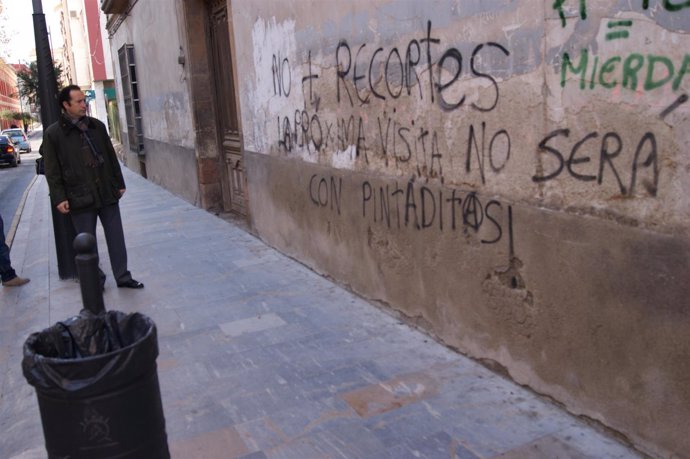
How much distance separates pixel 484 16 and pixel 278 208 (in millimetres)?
3945

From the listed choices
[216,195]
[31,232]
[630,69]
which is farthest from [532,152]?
[31,232]

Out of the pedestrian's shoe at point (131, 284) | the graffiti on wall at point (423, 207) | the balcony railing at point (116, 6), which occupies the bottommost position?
the pedestrian's shoe at point (131, 284)

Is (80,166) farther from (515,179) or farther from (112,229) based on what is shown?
(515,179)

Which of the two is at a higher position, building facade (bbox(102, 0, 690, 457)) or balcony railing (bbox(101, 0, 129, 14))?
balcony railing (bbox(101, 0, 129, 14))

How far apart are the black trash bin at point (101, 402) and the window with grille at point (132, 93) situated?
1455cm

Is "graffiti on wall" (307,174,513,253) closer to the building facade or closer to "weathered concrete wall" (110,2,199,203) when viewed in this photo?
the building facade

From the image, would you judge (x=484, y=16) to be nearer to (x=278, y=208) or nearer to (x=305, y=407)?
(x=305, y=407)

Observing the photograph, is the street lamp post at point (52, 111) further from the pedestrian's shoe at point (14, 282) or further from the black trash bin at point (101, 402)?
the black trash bin at point (101, 402)

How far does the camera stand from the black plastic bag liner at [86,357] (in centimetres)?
217

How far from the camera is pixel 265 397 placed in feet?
12.5

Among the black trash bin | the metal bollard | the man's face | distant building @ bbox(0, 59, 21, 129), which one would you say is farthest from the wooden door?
distant building @ bbox(0, 59, 21, 129)

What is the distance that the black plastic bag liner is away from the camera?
2.17 metres

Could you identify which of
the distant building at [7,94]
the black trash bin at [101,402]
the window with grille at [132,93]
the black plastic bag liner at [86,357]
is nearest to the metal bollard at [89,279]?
the black plastic bag liner at [86,357]

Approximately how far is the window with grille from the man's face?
34.5ft
